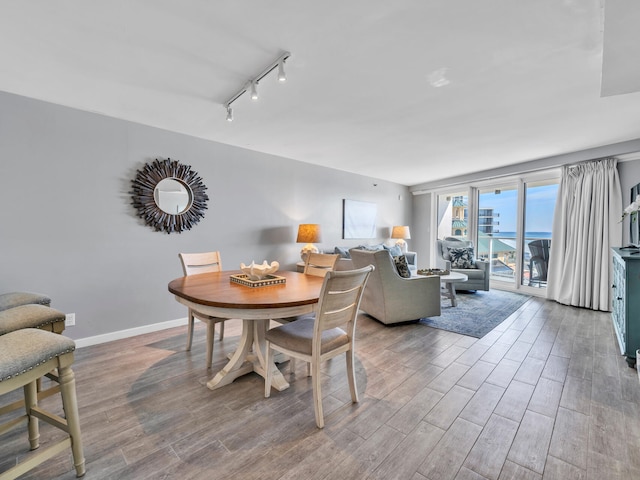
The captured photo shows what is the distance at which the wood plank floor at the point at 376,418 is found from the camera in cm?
129

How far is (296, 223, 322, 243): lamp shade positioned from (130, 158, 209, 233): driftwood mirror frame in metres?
1.38

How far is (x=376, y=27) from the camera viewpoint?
156 cm

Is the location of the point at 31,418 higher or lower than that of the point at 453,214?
lower

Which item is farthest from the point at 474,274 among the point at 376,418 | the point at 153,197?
the point at 153,197

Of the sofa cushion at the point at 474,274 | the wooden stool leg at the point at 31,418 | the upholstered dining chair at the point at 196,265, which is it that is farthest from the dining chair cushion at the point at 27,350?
the sofa cushion at the point at 474,274

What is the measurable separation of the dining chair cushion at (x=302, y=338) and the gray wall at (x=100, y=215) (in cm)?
201

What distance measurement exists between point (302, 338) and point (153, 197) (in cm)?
241

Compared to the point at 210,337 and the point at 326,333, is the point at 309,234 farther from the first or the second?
the point at 326,333

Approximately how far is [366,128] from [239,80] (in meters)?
1.49

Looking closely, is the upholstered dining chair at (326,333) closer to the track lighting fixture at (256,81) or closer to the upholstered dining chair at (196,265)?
the upholstered dining chair at (196,265)

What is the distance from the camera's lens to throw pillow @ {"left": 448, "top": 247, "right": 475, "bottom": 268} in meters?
4.82

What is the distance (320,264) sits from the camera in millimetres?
2473

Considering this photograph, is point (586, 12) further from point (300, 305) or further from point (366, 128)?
point (300, 305)

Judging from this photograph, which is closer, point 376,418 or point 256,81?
point 376,418
